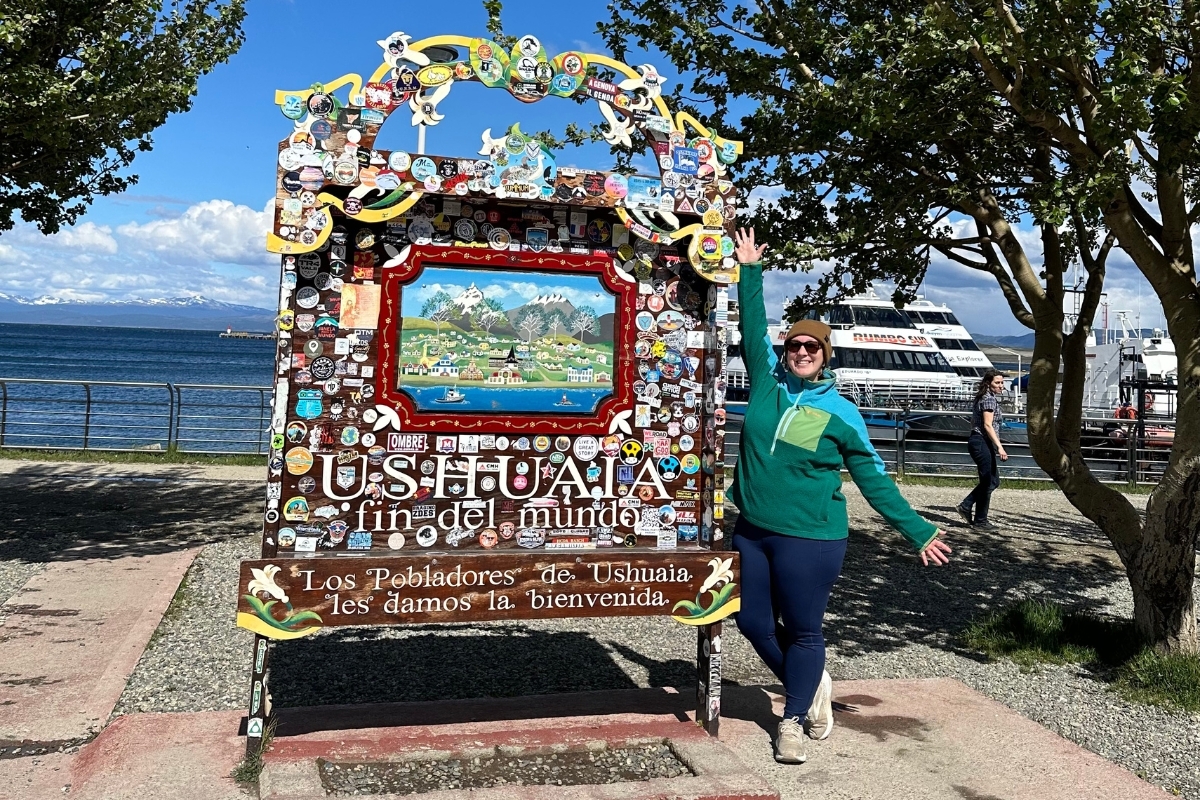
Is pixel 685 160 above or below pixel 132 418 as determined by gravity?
above

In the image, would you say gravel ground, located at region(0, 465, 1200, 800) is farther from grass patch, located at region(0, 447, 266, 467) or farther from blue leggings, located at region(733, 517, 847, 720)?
grass patch, located at region(0, 447, 266, 467)

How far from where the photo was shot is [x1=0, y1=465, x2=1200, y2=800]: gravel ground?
5.46m

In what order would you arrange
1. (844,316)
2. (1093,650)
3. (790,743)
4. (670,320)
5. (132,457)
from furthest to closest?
(844,316) < (132,457) < (1093,650) < (670,320) < (790,743)

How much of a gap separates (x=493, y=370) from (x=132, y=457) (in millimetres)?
13269

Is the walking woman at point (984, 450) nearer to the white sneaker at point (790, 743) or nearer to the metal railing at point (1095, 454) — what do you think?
the metal railing at point (1095, 454)

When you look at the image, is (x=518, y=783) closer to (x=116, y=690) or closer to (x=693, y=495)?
(x=693, y=495)

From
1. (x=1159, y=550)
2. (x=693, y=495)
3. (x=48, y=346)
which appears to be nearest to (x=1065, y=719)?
(x=1159, y=550)

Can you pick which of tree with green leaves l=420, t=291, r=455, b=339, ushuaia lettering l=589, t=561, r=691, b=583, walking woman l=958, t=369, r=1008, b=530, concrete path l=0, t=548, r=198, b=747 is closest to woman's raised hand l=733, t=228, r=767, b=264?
tree with green leaves l=420, t=291, r=455, b=339

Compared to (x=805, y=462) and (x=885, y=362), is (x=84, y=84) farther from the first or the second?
(x=885, y=362)

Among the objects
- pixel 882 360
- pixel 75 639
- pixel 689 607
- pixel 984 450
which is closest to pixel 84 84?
pixel 75 639

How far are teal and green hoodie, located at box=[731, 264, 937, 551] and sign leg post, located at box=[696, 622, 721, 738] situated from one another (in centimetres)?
62

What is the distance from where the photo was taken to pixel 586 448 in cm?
483

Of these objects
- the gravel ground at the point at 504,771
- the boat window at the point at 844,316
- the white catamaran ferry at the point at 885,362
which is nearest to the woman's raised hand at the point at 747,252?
the gravel ground at the point at 504,771

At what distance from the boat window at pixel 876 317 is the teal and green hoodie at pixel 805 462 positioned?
3610 cm
